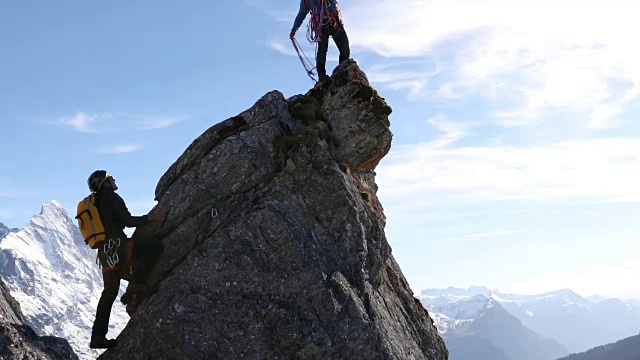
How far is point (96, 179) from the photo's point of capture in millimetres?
19188

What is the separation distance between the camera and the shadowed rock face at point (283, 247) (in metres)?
18.5

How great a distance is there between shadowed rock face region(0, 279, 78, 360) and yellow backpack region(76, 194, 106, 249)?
3.32m

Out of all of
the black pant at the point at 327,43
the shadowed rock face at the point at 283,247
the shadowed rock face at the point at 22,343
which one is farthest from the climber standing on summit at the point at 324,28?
the shadowed rock face at the point at 22,343

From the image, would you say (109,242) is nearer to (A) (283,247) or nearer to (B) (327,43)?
(A) (283,247)

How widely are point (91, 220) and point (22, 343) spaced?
13.8 feet

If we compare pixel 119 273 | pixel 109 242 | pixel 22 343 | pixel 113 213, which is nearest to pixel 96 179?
pixel 113 213

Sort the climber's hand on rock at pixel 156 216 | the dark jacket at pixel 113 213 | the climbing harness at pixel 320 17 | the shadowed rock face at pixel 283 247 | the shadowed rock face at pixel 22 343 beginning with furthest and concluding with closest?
the climbing harness at pixel 320 17 → the climber's hand on rock at pixel 156 216 → the dark jacket at pixel 113 213 → the shadowed rock face at pixel 283 247 → the shadowed rock face at pixel 22 343

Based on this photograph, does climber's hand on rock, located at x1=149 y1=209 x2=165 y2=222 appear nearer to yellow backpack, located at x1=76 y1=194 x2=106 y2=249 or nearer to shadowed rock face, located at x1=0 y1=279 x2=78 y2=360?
yellow backpack, located at x1=76 y1=194 x2=106 y2=249

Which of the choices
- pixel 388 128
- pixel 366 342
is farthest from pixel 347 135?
pixel 366 342

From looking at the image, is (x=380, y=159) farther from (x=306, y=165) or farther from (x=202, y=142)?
(x=202, y=142)

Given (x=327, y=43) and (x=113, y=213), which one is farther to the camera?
(x=327, y=43)

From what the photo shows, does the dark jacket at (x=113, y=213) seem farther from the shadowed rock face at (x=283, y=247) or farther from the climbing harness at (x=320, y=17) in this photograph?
the climbing harness at (x=320, y=17)

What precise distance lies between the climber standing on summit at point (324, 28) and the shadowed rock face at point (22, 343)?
1577cm

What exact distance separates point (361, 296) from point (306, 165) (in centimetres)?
525
